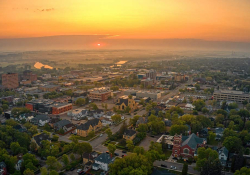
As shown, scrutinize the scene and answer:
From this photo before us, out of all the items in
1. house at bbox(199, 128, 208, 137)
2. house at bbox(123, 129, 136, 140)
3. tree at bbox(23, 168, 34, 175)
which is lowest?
house at bbox(199, 128, 208, 137)

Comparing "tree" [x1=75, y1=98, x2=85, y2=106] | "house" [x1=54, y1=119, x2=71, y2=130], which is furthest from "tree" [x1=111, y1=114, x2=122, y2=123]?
"tree" [x1=75, y1=98, x2=85, y2=106]

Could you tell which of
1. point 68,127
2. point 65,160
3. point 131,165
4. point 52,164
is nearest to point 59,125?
point 68,127

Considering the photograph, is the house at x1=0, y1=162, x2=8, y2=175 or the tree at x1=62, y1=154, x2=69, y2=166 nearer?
the house at x1=0, y1=162, x2=8, y2=175

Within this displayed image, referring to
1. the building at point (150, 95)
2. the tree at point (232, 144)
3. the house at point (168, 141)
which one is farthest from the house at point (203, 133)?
the building at point (150, 95)

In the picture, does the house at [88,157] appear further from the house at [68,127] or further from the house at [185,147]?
the house at [68,127]

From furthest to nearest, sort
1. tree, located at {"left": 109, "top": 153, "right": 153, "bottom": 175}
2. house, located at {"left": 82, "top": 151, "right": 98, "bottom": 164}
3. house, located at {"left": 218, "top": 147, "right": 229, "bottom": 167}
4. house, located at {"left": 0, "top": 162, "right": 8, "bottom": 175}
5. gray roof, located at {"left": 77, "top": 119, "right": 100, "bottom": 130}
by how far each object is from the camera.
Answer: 1. gray roof, located at {"left": 77, "top": 119, "right": 100, "bottom": 130}
2. house, located at {"left": 82, "top": 151, "right": 98, "bottom": 164}
3. house, located at {"left": 218, "top": 147, "right": 229, "bottom": 167}
4. house, located at {"left": 0, "top": 162, "right": 8, "bottom": 175}
5. tree, located at {"left": 109, "top": 153, "right": 153, "bottom": 175}

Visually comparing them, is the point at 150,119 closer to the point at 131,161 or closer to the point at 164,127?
the point at 164,127

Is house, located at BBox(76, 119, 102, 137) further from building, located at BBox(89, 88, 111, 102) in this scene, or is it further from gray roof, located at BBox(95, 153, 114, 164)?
building, located at BBox(89, 88, 111, 102)

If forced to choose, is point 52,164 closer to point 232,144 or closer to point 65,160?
point 65,160
